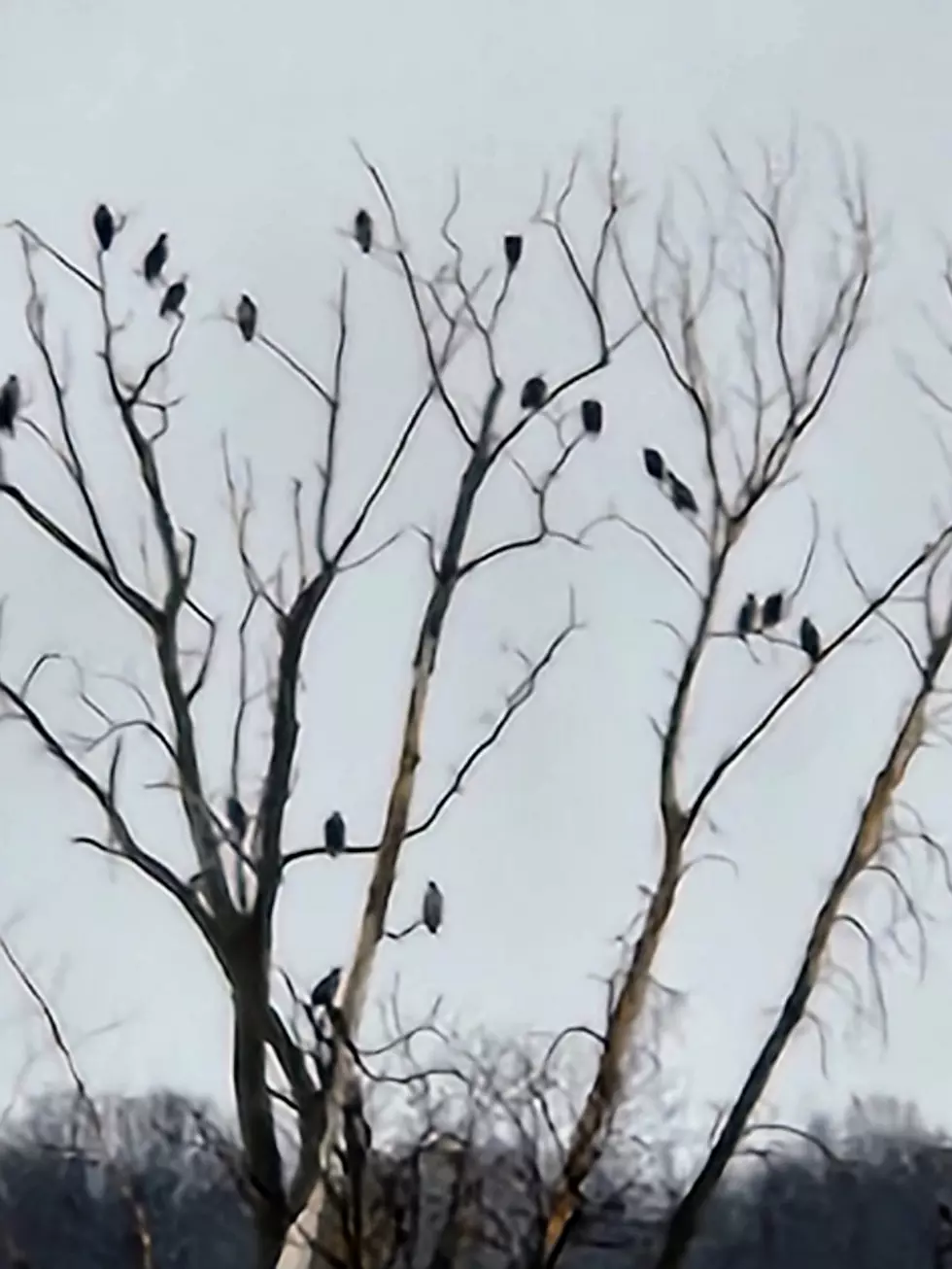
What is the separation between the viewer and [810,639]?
2.94 metres

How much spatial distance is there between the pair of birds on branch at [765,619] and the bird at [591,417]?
36cm

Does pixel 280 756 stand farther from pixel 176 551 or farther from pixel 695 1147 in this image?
pixel 695 1147

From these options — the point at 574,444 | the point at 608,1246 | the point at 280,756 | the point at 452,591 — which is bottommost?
the point at 608,1246

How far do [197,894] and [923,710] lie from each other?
1.12 meters

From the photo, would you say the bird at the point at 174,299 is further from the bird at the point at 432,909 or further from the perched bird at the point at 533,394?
the bird at the point at 432,909

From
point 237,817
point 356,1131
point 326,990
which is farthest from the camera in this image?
point 237,817

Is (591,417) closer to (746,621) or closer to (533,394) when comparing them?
(533,394)

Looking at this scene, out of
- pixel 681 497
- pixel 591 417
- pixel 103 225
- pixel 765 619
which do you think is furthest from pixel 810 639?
pixel 103 225

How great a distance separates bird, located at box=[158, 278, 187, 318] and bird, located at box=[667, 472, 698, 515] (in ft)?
2.67

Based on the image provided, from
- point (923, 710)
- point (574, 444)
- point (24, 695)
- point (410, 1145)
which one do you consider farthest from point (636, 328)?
point (410, 1145)

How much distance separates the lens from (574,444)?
3.06m

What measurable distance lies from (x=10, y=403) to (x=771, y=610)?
1.23m

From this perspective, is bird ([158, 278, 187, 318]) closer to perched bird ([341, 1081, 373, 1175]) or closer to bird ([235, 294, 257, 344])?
bird ([235, 294, 257, 344])

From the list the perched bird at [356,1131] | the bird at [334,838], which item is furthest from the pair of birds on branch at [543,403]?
the perched bird at [356,1131]
